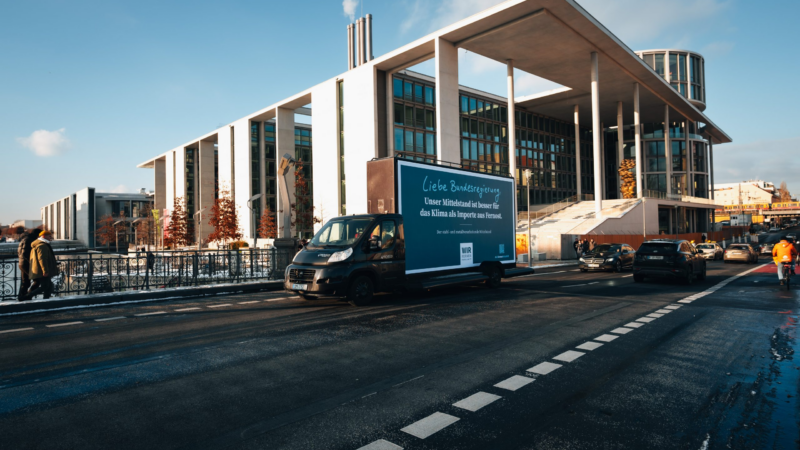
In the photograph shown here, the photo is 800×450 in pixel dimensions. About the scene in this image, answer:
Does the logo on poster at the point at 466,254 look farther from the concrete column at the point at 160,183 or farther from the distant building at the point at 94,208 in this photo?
the distant building at the point at 94,208

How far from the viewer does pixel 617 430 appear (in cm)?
389

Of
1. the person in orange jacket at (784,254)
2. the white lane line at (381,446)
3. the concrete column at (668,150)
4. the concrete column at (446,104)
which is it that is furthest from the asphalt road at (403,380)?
the concrete column at (668,150)

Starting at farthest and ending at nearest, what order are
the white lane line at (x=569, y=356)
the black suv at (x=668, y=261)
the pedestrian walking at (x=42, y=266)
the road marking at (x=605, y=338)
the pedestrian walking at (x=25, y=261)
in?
1. the black suv at (x=668, y=261)
2. the pedestrian walking at (x=25, y=261)
3. the pedestrian walking at (x=42, y=266)
4. the road marking at (x=605, y=338)
5. the white lane line at (x=569, y=356)

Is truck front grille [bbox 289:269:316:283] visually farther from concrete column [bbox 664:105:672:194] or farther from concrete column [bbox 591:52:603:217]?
concrete column [bbox 664:105:672:194]

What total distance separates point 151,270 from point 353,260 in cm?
791

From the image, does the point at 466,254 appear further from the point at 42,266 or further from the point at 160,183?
the point at 160,183

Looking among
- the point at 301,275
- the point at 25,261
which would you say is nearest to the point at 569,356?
the point at 301,275

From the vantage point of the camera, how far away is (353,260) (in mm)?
10727

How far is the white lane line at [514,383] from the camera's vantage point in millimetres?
5008

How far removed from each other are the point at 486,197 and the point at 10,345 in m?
12.1

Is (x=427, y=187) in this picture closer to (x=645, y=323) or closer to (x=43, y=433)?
(x=645, y=323)

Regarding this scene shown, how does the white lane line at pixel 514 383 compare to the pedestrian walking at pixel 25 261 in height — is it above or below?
below

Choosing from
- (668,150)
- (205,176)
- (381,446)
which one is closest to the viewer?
(381,446)

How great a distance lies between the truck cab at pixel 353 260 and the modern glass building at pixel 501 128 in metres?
8.14
